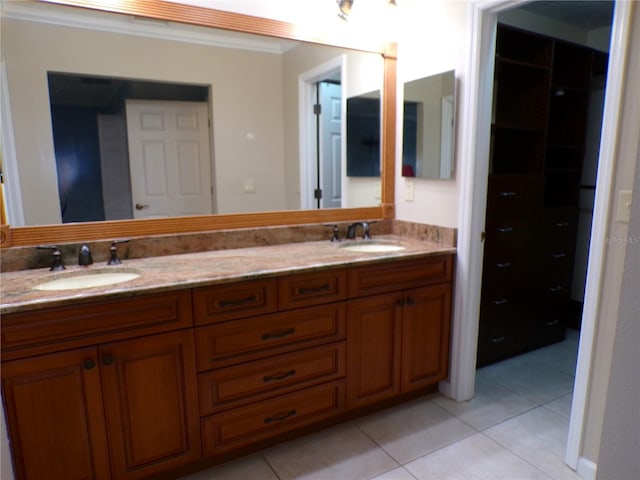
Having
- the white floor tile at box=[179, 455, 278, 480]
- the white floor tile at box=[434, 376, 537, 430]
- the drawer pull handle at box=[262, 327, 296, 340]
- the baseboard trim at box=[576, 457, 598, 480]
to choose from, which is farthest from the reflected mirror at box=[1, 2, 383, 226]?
the baseboard trim at box=[576, 457, 598, 480]

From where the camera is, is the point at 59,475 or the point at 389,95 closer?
the point at 59,475

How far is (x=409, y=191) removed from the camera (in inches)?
94.7

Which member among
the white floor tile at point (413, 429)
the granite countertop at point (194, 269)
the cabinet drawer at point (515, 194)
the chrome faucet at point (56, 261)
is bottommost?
the white floor tile at point (413, 429)

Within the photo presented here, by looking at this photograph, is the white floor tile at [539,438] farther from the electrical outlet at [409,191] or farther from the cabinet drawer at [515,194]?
the electrical outlet at [409,191]

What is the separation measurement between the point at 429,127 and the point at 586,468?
1.70 meters

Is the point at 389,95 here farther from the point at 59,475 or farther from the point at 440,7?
the point at 59,475

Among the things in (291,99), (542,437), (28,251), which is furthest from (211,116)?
(542,437)

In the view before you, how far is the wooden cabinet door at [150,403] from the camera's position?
143cm

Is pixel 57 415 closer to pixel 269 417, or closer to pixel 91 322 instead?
pixel 91 322

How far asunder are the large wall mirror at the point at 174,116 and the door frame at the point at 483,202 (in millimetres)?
579

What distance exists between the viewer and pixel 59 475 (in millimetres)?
1389

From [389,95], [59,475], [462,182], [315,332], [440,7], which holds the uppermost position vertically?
[440,7]

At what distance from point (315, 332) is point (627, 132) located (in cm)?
139

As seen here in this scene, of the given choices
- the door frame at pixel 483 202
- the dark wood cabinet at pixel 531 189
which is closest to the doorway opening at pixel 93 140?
the door frame at pixel 483 202
